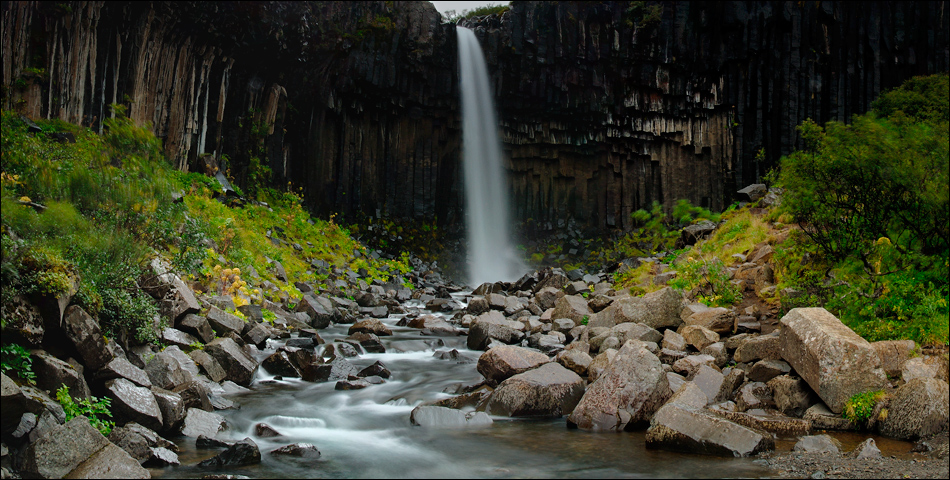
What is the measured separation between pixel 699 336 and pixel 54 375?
29.2 feet

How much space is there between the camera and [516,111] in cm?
2912

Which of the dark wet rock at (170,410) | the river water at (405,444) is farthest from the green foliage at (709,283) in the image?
the dark wet rock at (170,410)

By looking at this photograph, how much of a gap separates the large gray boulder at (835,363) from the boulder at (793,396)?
0.14m

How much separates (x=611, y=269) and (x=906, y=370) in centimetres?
1701

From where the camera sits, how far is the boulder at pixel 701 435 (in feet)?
18.7

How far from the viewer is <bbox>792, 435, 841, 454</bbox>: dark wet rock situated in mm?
5695

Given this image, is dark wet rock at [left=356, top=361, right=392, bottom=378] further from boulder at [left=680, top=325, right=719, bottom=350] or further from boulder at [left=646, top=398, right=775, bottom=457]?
boulder at [left=680, top=325, right=719, bottom=350]

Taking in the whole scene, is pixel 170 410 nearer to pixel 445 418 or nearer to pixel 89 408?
pixel 89 408

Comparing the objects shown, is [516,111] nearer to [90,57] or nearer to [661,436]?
[90,57]

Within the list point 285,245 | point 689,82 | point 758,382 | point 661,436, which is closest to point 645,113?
point 689,82

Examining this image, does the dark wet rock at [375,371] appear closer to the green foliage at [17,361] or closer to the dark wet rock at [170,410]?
the dark wet rock at [170,410]

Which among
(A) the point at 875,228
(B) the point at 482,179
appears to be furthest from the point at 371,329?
(B) the point at 482,179

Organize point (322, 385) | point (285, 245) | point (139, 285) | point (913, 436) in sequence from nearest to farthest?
point (913, 436) < point (139, 285) < point (322, 385) < point (285, 245)

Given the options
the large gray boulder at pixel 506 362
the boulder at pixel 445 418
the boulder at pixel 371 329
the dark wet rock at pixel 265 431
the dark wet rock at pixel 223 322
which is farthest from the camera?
the boulder at pixel 371 329
